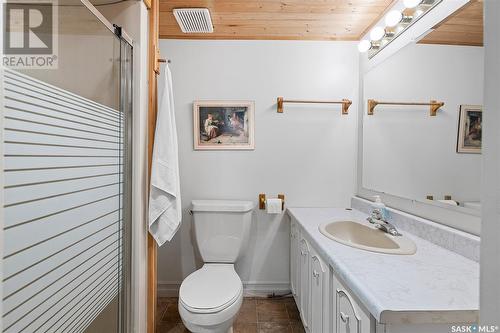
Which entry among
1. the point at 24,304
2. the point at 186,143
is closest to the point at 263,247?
the point at 186,143

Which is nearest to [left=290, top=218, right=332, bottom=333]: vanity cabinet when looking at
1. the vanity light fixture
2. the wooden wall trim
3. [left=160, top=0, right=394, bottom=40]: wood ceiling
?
the wooden wall trim

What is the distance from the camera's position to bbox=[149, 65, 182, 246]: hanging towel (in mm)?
1499

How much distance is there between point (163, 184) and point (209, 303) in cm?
73

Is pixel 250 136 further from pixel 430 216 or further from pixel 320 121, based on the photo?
pixel 430 216

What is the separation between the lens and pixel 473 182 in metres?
1.17

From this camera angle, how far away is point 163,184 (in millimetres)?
1505

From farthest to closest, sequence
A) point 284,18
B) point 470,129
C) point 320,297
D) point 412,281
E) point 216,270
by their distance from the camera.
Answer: point 284,18
point 216,270
point 320,297
point 470,129
point 412,281

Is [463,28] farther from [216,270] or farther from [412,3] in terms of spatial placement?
[216,270]

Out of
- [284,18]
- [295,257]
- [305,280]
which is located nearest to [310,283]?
[305,280]

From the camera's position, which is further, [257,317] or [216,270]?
[257,317]

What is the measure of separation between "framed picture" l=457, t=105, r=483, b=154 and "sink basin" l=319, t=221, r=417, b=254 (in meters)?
0.53

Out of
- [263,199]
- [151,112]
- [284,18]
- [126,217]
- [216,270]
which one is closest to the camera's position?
[126,217]

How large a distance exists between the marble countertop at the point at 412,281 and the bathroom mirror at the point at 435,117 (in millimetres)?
325

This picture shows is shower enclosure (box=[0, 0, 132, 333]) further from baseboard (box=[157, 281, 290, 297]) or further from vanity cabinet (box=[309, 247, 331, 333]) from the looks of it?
vanity cabinet (box=[309, 247, 331, 333])
